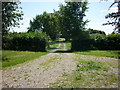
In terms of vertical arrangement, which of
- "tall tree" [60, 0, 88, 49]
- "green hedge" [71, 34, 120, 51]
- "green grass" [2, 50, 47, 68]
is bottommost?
"green grass" [2, 50, 47, 68]

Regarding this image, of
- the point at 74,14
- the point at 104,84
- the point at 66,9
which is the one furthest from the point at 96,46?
the point at 104,84

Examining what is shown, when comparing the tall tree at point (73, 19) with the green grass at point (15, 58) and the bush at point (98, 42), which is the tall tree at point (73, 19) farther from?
the green grass at point (15, 58)

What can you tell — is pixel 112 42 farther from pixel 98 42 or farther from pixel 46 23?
pixel 46 23

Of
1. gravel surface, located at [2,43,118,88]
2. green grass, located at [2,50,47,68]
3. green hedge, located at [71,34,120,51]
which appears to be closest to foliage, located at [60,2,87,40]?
green hedge, located at [71,34,120,51]

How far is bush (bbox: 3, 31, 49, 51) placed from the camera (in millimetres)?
30167

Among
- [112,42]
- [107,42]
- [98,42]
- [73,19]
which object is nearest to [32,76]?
[98,42]

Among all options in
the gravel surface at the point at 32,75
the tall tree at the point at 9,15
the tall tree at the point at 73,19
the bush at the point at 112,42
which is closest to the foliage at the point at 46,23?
the tall tree at the point at 73,19

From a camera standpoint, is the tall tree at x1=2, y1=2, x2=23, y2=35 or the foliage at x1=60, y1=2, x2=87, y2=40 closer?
the tall tree at x1=2, y1=2, x2=23, y2=35

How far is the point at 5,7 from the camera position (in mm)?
16188

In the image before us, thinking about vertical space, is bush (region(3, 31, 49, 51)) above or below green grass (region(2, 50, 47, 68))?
above

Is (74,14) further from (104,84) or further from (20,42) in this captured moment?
(104,84)

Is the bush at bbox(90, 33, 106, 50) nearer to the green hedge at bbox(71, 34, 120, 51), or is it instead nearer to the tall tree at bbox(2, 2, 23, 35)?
the green hedge at bbox(71, 34, 120, 51)

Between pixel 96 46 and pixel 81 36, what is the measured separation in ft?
15.2

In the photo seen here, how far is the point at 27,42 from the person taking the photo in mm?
30672
